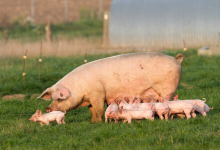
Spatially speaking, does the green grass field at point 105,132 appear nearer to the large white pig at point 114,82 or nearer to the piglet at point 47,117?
the piglet at point 47,117

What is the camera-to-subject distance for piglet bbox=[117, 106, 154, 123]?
842cm

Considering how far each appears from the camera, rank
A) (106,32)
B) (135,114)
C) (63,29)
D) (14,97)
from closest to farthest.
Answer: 1. (135,114)
2. (14,97)
3. (106,32)
4. (63,29)

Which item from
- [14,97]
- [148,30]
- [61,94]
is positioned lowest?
[14,97]

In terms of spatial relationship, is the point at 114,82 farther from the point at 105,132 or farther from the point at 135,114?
the point at 105,132

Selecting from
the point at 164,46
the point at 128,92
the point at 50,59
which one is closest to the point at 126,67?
the point at 128,92

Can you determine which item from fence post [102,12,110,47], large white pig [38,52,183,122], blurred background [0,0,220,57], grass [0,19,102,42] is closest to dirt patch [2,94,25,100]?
large white pig [38,52,183,122]

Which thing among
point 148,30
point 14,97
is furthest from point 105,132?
point 148,30

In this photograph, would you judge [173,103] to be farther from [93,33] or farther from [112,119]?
[93,33]

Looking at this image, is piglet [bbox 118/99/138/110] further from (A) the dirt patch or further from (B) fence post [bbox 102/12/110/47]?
(B) fence post [bbox 102/12/110/47]

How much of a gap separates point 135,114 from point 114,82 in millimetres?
999

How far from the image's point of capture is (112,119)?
941cm

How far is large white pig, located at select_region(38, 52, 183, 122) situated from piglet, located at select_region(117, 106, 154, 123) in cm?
72

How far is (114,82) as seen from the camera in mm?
9133

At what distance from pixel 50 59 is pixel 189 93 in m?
9.61
